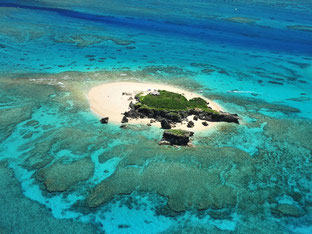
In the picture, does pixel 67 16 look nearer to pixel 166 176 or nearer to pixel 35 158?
pixel 35 158

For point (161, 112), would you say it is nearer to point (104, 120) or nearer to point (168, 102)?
point (168, 102)

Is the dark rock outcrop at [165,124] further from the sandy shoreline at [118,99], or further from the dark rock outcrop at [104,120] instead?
the dark rock outcrop at [104,120]

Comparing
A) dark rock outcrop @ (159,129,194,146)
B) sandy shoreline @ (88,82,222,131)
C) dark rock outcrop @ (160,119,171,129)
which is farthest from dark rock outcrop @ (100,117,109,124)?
dark rock outcrop @ (159,129,194,146)

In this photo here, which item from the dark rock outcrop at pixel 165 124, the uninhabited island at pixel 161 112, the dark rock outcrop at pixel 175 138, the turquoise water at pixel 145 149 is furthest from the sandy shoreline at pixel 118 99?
the dark rock outcrop at pixel 175 138

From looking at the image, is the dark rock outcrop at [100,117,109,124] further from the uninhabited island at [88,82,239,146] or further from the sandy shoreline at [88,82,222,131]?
the sandy shoreline at [88,82,222,131]

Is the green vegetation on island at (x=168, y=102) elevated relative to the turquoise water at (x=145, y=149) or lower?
elevated

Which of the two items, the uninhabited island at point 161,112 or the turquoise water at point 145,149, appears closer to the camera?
the turquoise water at point 145,149

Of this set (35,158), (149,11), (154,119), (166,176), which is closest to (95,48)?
(154,119)
